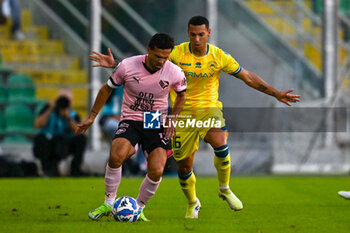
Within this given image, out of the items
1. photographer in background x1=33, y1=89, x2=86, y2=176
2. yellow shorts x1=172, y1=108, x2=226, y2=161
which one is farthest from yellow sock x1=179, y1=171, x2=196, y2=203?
photographer in background x1=33, y1=89, x2=86, y2=176

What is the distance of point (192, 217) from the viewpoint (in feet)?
27.6

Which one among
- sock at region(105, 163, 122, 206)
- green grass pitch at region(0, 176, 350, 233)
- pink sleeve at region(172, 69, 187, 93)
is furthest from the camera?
pink sleeve at region(172, 69, 187, 93)

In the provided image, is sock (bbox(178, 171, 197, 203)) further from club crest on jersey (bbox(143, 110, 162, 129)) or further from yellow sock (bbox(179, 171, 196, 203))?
club crest on jersey (bbox(143, 110, 162, 129))

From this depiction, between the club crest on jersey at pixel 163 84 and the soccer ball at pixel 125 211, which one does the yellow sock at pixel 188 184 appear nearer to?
the soccer ball at pixel 125 211

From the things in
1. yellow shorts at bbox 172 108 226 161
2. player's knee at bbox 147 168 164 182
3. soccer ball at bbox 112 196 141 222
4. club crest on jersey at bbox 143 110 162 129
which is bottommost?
soccer ball at bbox 112 196 141 222

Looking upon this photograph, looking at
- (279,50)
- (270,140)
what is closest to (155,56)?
(270,140)

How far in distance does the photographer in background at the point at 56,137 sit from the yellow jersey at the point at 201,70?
6998mm

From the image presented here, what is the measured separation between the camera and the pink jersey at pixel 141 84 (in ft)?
26.1

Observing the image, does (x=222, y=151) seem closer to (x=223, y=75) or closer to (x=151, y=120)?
(x=151, y=120)

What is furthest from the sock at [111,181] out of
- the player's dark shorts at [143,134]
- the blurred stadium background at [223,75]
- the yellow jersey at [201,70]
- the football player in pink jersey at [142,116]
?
the blurred stadium background at [223,75]

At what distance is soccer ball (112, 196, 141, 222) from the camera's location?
771cm

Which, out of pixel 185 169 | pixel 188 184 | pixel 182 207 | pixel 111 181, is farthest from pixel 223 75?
pixel 111 181

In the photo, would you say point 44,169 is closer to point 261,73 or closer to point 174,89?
point 261,73

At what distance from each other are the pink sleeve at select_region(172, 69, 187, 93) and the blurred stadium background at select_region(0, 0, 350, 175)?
907 centimetres
